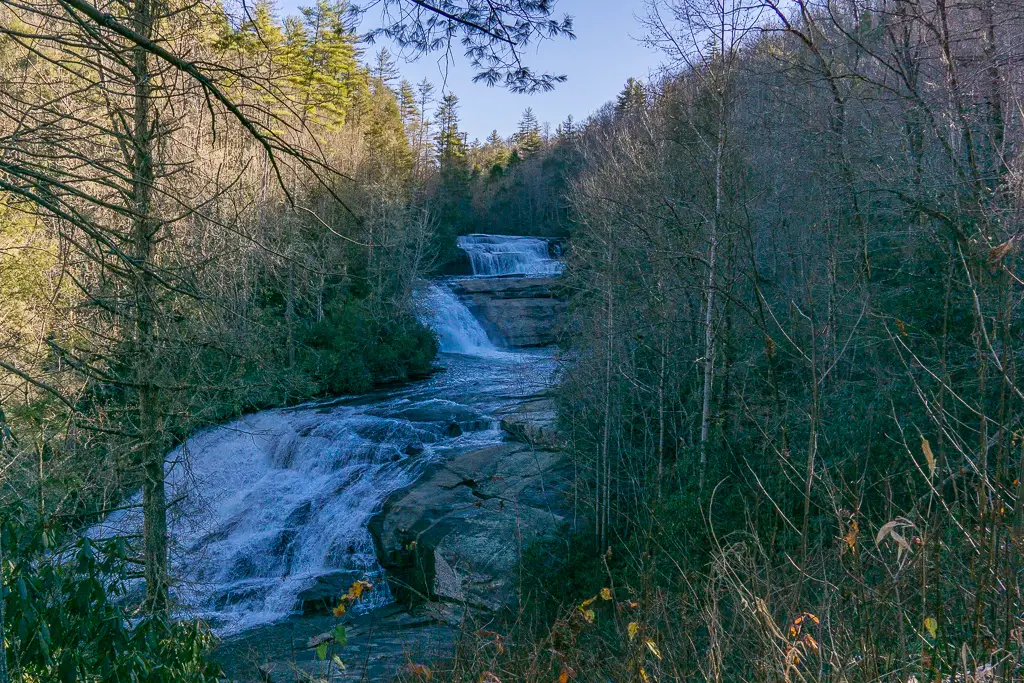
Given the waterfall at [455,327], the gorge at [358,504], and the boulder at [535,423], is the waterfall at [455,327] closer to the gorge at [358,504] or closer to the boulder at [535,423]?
the gorge at [358,504]

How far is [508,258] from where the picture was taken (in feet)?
105

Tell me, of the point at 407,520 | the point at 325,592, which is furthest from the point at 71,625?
the point at 407,520

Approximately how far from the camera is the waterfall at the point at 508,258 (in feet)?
103

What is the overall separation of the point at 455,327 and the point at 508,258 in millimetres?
6962

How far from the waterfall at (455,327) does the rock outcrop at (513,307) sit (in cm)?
37

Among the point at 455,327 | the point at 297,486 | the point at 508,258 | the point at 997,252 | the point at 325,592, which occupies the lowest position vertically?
the point at 325,592

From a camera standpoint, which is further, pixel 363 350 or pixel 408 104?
pixel 408 104

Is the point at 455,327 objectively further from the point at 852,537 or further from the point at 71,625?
the point at 852,537

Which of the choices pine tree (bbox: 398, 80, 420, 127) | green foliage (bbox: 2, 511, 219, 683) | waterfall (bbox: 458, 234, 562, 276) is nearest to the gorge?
green foliage (bbox: 2, 511, 219, 683)

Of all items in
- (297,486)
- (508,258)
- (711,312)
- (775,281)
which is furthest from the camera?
(508,258)

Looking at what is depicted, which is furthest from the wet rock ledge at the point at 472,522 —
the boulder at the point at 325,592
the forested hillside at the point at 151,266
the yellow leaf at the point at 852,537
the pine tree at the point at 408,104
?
the pine tree at the point at 408,104

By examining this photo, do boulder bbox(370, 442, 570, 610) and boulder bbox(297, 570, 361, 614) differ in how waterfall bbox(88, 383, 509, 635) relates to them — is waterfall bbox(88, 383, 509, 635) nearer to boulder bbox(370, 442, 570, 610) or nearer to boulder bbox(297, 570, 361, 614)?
boulder bbox(297, 570, 361, 614)

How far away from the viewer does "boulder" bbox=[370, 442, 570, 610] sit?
1080cm

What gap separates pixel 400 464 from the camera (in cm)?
1414
